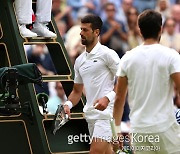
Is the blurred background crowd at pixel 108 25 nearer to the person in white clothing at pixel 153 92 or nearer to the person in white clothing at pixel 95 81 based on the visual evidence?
the person in white clothing at pixel 95 81

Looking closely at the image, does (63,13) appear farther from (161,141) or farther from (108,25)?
(161,141)

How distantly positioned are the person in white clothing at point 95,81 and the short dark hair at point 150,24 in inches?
A: 90.8

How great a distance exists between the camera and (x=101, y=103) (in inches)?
364

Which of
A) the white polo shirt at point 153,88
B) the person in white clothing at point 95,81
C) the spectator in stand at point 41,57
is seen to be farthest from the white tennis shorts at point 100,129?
the spectator in stand at point 41,57

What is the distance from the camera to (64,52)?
10.5m

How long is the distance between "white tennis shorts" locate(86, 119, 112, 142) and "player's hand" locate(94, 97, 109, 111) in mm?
591

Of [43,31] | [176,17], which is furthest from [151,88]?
[176,17]

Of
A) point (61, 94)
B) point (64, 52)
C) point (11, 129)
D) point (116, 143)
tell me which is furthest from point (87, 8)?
point (116, 143)

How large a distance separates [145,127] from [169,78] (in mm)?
490

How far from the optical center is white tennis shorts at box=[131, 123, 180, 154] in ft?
24.3

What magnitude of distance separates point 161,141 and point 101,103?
6.34 ft

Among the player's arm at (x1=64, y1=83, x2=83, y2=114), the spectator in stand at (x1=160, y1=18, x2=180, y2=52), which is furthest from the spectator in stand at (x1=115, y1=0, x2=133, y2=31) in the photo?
the player's arm at (x1=64, y1=83, x2=83, y2=114)

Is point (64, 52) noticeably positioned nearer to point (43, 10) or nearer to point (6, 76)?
point (43, 10)

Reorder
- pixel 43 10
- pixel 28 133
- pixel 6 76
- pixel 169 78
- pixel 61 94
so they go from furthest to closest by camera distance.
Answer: pixel 61 94
pixel 43 10
pixel 28 133
pixel 6 76
pixel 169 78
